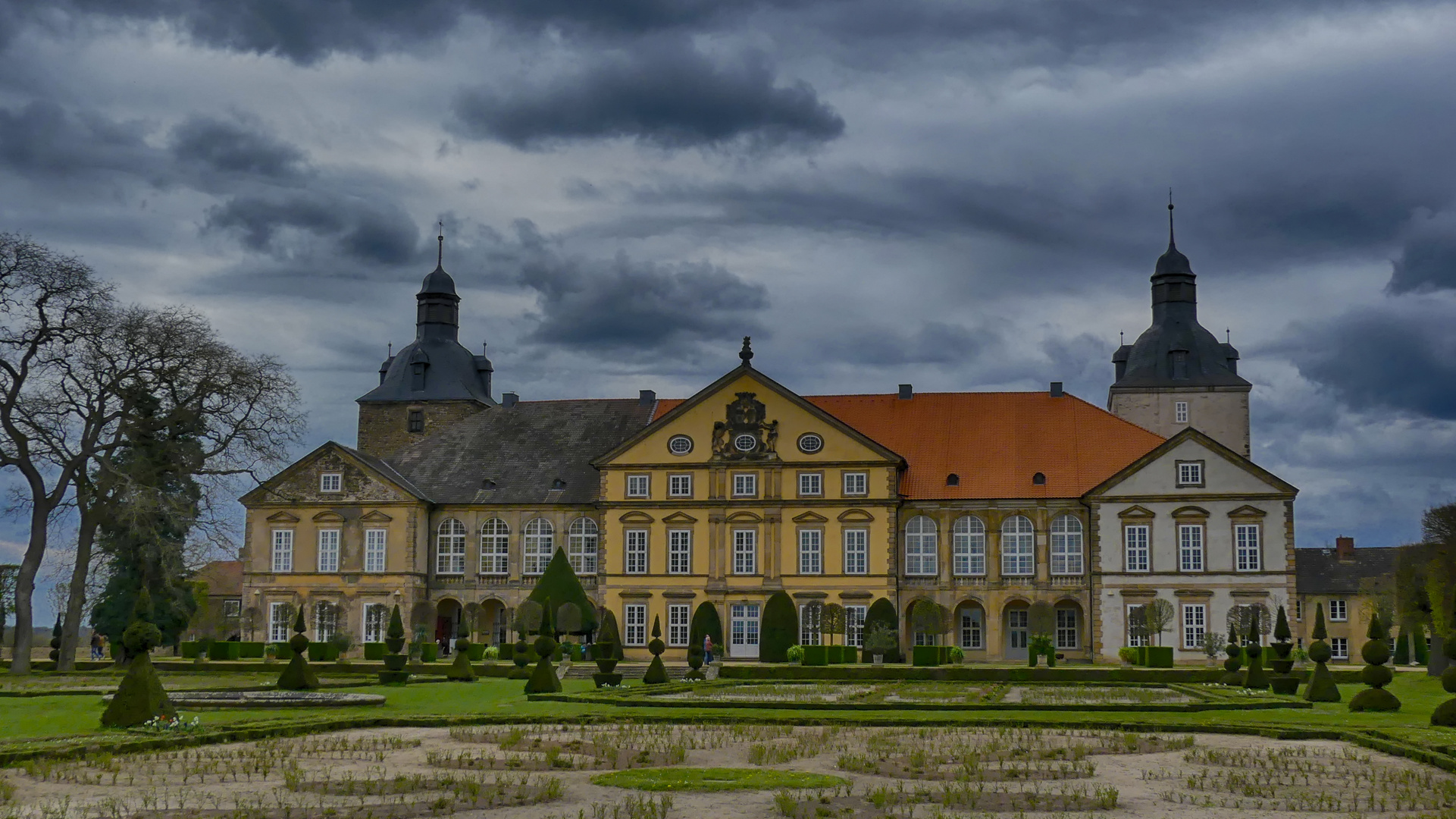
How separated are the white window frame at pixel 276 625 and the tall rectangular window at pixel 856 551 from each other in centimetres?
2164

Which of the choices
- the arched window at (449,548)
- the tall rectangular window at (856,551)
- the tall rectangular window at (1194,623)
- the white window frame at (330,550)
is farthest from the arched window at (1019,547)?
the white window frame at (330,550)

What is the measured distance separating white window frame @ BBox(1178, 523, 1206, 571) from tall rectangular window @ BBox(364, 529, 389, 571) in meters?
29.8

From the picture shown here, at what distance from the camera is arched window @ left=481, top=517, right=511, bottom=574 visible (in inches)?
2504

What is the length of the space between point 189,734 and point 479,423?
44738mm

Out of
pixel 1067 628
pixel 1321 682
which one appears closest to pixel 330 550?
pixel 1067 628

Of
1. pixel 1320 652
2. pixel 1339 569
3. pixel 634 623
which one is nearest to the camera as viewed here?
pixel 1320 652

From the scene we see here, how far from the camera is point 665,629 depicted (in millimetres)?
61375

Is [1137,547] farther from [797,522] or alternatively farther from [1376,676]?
[1376,676]

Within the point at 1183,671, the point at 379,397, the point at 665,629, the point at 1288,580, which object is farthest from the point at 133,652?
the point at 379,397

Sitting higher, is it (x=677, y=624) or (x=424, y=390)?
(x=424, y=390)

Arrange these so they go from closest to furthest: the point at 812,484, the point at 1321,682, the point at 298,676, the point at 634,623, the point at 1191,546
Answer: the point at 1321,682
the point at 298,676
the point at 1191,546
the point at 812,484
the point at 634,623

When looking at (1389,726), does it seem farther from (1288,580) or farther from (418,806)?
(1288,580)

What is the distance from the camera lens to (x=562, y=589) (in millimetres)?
58344

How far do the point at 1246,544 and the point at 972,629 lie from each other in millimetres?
10342
